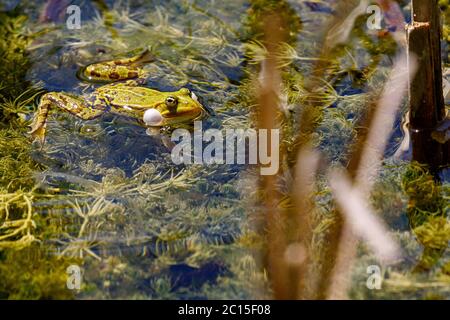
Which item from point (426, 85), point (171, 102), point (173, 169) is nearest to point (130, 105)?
point (171, 102)

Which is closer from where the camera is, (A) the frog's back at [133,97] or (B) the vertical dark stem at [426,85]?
(B) the vertical dark stem at [426,85]

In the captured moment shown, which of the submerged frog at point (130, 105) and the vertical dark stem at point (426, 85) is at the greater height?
the vertical dark stem at point (426, 85)

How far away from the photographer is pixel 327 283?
3604 mm

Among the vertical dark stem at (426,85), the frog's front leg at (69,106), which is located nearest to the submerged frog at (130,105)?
the frog's front leg at (69,106)

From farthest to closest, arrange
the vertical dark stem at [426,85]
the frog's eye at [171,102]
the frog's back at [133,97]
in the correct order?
the frog's back at [133,97]
the frog's eye at [171,102]
the vertical dark stem at [426,85]

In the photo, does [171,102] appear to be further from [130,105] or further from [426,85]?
[426,85]

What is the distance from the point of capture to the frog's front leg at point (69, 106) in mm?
4785

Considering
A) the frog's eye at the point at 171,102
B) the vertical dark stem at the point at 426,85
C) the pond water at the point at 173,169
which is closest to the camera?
the pond water at the point at 173,169

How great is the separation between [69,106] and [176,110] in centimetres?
75

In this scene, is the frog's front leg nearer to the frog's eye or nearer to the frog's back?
the frog's back

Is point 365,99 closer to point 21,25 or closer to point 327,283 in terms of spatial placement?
point 327,283

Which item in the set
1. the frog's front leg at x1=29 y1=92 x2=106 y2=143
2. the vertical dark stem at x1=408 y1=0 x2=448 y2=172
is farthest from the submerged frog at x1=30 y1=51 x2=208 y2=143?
the vertical dark stem at x1=408 y1=0 x2=448 y2=172

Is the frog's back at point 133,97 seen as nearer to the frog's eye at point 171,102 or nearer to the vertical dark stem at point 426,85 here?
the frog's eye at point 171,102

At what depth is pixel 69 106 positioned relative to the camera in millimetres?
4895
